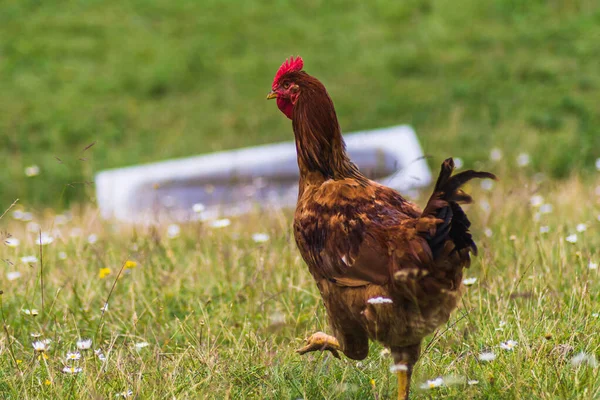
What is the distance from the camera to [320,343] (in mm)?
3176

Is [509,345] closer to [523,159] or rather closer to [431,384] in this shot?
[431,384]

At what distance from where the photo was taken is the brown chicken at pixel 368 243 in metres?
2.62

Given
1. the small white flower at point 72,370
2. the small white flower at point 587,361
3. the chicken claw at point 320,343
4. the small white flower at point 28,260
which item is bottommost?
the small white flower at point 28,260

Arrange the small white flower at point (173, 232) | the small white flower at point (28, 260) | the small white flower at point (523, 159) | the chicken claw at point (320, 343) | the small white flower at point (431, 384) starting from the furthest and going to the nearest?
the small white flower at point (523, 159), the small white flower at point (173, 232), the small white flower at point (28, 260), the chicken claw at point (320, 343), the small white flower at point (431, 384)

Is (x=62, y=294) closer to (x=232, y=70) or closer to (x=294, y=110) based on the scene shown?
(x=294, y=110)

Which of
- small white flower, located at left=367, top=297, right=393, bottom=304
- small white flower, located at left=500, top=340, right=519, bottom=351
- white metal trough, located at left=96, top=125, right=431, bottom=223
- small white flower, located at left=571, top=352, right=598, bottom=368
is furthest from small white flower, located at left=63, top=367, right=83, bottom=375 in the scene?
white metal trough, located at left=96, top=125, right=431, bottom=223

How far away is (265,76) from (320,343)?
29.9 ft

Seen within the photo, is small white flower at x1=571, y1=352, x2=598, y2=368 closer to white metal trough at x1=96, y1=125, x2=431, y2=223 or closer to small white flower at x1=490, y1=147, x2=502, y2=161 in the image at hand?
white metal trough at x1=96, y1=125, x2=431, y2=223

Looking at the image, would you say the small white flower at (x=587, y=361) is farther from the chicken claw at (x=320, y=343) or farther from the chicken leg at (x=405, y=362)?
the chicken claw at (x=320, y=343)

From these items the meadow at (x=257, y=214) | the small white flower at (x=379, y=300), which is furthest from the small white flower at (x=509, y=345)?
the small white flower at (x=379, y=300)

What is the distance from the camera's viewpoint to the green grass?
2.85m

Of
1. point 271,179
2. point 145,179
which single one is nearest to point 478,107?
point 271,179

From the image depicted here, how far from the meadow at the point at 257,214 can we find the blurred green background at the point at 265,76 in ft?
0.11

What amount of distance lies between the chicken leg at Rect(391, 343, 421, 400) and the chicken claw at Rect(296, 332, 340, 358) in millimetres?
332
